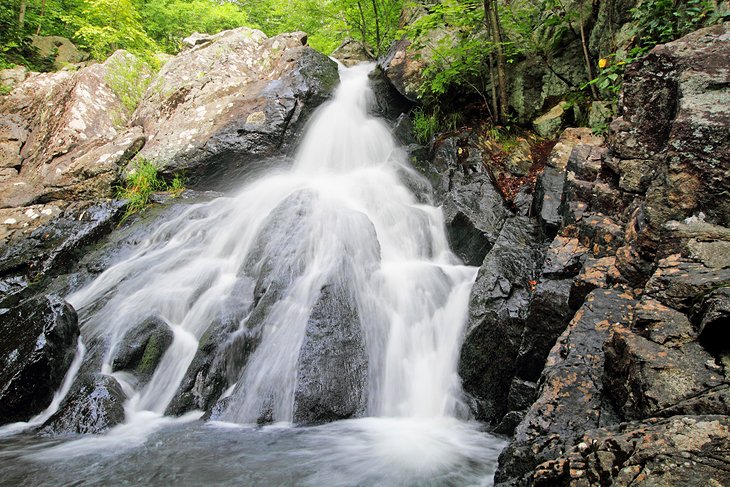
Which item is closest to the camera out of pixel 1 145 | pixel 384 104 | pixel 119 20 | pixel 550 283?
pixel 550 283

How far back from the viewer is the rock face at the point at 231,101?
31.0 ft

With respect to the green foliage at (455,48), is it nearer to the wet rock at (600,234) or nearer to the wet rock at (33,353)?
the wet rock at (600,234)

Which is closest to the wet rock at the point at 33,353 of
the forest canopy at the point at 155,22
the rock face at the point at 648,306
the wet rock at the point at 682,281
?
the rock face at the point at 648,306

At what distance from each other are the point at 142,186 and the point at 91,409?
5.70 metres

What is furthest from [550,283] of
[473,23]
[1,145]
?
[1,145]

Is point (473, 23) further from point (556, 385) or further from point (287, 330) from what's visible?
point (556, 385)

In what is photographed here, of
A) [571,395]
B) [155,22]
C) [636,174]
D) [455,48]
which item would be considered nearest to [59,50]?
[155,22]

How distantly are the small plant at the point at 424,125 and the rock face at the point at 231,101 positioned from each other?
2.94 meters

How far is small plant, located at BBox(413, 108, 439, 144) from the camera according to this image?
9.09 metres

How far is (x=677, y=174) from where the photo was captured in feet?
9.68

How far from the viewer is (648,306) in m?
2.43

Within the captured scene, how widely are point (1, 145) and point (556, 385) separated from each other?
501 inches

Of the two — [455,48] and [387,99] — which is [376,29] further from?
[455,48]

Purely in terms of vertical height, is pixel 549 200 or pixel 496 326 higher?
pixel 549 200
